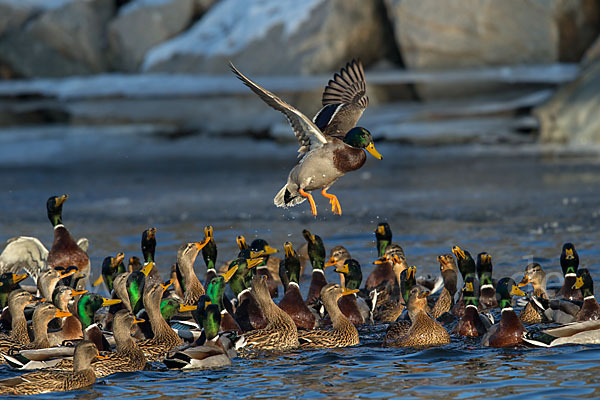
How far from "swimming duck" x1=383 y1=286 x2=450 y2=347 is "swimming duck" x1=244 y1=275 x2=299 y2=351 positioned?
703mm

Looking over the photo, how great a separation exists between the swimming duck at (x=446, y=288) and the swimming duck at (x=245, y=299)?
4.73ft

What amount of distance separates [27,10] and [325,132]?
611 inches

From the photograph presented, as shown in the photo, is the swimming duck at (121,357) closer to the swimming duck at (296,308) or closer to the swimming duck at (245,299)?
the swimming duck at (245,299)

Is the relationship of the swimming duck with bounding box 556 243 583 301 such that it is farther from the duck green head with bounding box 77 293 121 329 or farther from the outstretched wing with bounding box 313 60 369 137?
the duck green head with bounding box 77 293 121 329

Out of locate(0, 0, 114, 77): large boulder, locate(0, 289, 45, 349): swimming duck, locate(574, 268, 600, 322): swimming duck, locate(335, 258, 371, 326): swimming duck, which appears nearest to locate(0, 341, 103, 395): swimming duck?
locate(0, 289, 45, 349): swimming duck

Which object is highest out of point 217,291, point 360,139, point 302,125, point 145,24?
point 145,24

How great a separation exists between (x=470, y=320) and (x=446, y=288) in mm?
1142

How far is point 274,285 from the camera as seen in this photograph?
10016 millimetres

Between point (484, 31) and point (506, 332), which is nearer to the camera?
point (506, 332)

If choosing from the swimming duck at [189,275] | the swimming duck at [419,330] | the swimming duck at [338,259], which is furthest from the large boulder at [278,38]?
the swimming duck at [419,330]

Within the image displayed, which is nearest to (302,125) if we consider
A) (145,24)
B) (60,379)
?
(60,379)

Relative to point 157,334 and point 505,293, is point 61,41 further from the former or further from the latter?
point 505,293

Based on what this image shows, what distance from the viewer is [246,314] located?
8.68 meters

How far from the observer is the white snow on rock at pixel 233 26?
2117cm
